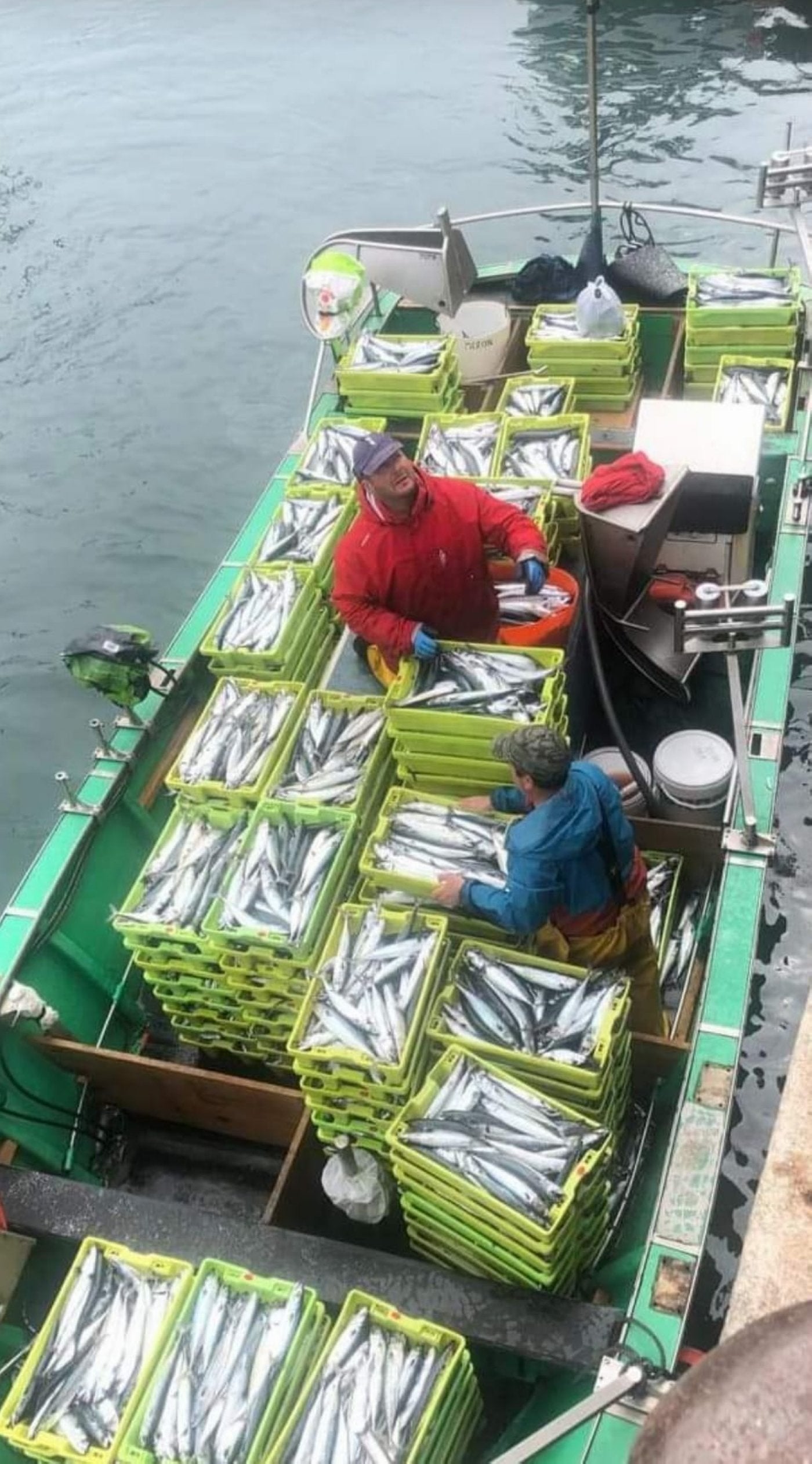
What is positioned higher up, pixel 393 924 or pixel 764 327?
pixel 764 327

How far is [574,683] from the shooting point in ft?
20.3

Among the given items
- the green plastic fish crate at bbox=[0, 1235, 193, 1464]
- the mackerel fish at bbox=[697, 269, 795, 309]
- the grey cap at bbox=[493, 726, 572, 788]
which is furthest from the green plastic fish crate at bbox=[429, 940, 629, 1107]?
the mackerel fish at bbox=[697, 269, 795, 309]

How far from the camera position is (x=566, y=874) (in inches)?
175

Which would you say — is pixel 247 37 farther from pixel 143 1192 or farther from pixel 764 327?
pixel 143 1192

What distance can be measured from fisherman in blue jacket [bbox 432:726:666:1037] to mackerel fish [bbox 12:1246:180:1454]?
197 centimetres

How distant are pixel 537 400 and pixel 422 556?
2.56 metres

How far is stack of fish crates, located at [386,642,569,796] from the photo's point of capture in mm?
5047

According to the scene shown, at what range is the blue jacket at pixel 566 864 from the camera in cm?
428

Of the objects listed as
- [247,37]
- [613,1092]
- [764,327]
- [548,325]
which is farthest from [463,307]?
[247,37]

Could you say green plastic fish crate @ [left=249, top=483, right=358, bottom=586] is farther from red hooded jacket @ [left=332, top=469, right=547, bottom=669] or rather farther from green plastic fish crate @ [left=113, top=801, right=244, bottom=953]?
green plastic fish crate @ [left=113, top=801, right=244, bottom=953]

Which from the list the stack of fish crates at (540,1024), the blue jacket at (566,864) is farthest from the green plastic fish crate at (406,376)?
the stack of fish crates at (540,1024)

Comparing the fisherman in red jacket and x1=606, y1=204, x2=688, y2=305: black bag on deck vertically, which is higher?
x1=606, y1=204, x2=688, y2=305: black bag on deck

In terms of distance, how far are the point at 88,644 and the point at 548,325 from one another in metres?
4.57

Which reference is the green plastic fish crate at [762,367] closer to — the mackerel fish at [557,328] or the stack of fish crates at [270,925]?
the mackerel fish at [557,328]
